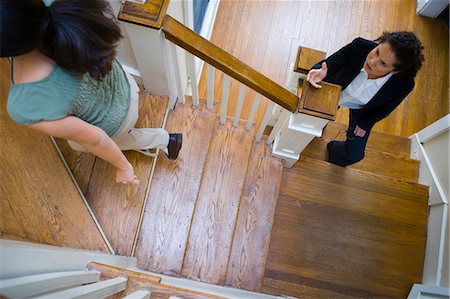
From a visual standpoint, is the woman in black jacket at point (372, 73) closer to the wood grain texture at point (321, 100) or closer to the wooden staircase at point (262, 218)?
the wood grain texture at point (321, 100)

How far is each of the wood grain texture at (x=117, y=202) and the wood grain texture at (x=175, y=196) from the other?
0.09 meters

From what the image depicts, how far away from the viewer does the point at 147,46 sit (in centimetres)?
152

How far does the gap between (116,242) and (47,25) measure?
3.97ft

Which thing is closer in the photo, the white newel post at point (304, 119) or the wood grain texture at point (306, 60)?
the white newel post at point (304, 119)

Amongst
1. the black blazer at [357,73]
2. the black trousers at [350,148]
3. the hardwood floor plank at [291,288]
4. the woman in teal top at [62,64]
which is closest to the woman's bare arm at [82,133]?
the woman in teal top at [62,64]

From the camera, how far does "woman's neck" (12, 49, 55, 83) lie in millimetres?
833

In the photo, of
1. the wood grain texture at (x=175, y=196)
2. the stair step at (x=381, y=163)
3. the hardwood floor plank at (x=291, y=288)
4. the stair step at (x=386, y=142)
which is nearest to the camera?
the wood grain texture at (x=175, y=196)

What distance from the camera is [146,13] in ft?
4.40

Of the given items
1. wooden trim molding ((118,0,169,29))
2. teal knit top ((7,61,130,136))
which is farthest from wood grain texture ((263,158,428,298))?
teal knit top ((7,61,130,136))

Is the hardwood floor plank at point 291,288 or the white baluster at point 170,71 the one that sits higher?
the white baluster at point 170,71

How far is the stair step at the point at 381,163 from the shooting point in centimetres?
252

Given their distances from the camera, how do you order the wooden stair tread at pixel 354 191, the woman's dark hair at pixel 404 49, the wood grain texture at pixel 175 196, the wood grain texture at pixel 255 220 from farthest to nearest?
the wooden stair tread at pixel 354 191 < the wood grain texture at pixel 255 220 < the wood grain texture at pixel 175 196 < the woman's dark hair at pixel 404 49

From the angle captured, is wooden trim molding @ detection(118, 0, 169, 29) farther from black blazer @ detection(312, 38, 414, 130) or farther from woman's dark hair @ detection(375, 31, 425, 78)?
woman's dark hair @ detection(375, 31, 425, 78)

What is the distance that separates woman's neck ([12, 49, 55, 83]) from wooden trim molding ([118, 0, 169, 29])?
576 millimetres
